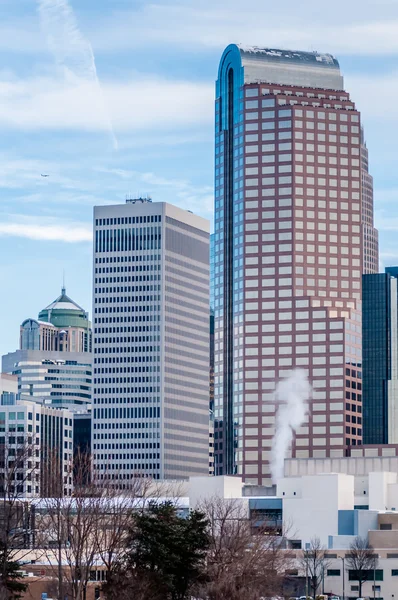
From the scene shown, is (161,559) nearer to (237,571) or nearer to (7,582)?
(7,582)

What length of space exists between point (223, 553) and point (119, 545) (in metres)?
16.4

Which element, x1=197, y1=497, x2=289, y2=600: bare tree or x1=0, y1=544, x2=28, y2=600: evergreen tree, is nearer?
x1=0, y1=544, x2=28, y2=600: evergreen tree

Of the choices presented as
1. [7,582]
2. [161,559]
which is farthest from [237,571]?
[7,582]

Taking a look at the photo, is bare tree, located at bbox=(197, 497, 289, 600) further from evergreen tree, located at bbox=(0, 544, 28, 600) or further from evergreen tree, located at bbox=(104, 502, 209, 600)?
evergreen tree, located at bbox=(0, 544, 28, 600)

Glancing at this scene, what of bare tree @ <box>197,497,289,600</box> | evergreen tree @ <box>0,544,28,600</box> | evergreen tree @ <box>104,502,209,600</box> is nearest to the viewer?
evergreen tree @ <box>0,544,28,600</box>

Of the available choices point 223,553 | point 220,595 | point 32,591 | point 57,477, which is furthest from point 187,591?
point 57,477

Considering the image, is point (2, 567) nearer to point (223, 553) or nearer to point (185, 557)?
point (185, 557)

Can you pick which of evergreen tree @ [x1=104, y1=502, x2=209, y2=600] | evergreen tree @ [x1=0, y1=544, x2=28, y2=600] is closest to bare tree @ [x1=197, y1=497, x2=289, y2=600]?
evergreen tree @ [x1=104, y1=502, x2=209, y2=600]

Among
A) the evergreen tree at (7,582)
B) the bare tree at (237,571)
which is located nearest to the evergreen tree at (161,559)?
the bare tree at (237,571)

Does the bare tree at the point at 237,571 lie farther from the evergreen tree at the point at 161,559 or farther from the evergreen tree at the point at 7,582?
the evergreen tree at the point at 7,582

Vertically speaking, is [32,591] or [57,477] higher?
[57,477]

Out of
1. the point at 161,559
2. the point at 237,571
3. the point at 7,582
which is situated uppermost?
the point at 161,559

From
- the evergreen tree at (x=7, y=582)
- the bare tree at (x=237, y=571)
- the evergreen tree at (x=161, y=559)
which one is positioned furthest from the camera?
the bare tree at (x=237, y=571)

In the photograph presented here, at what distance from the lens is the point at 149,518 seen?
440ft
